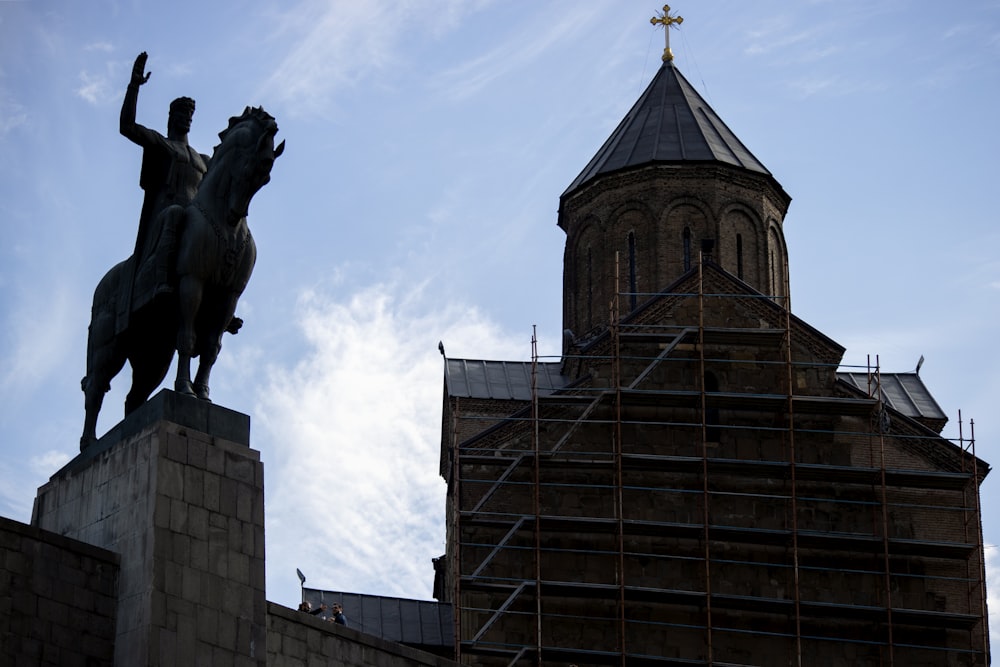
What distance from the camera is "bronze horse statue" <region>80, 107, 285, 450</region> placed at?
51.5ft

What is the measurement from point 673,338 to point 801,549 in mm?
3904

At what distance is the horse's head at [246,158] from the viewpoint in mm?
15922

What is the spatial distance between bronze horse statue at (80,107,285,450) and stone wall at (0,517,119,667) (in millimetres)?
1674

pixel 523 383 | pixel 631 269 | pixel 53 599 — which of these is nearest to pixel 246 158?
pixel 53 599

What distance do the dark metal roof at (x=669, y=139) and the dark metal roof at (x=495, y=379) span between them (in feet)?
14.0

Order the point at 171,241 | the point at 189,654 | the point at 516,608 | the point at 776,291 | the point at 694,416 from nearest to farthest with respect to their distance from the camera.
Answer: the point at 189,654
the point at 171,241
the point at 516,608
the point at 694,416
the point at 776,291

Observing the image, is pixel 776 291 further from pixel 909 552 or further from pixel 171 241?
pixel 171 241

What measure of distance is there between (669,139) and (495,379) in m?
6.45

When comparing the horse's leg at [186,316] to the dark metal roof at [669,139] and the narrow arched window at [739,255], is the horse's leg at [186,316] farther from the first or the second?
the narrow arched window at [739,255]

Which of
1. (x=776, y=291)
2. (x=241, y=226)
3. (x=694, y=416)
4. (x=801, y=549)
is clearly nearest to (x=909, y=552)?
(x=801, y=549)

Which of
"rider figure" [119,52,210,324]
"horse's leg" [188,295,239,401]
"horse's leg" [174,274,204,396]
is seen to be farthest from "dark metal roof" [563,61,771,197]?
"horse's leg" [174,274,204,396]

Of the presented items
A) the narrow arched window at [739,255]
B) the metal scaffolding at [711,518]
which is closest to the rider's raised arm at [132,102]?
the metal scaffolding at [711,518]

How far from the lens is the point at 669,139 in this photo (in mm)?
39312

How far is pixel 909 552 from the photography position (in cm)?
3073
